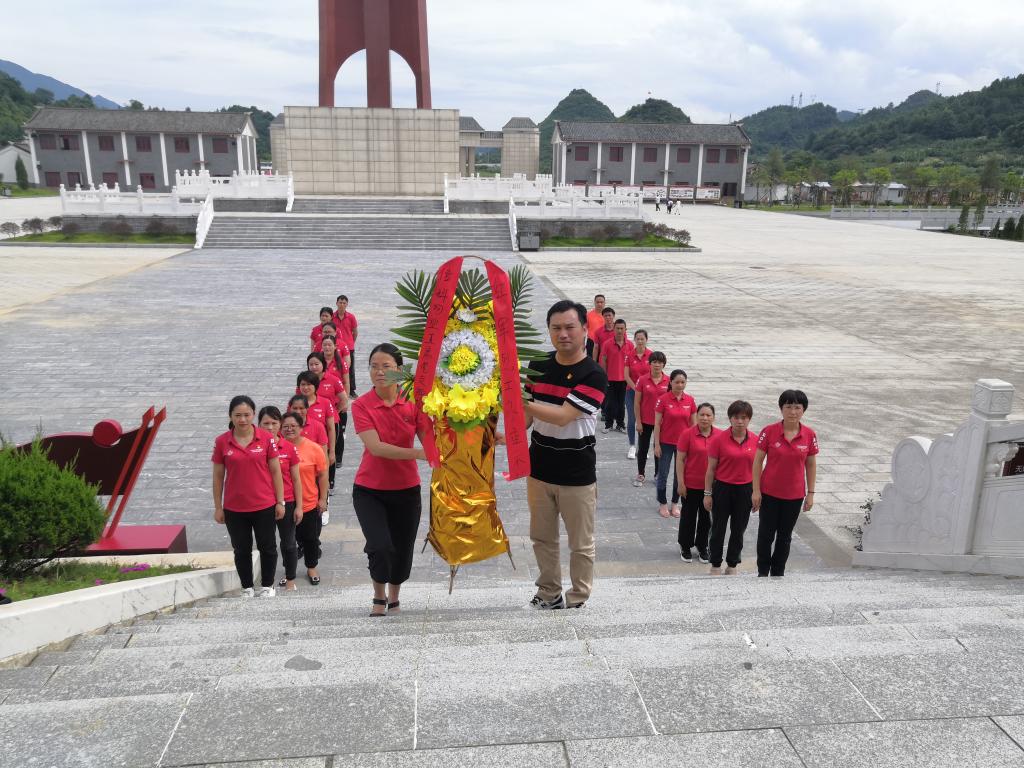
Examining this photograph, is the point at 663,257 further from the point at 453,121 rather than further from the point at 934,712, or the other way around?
the point at 934,712

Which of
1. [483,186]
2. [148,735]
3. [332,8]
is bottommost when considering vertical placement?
[148,735]

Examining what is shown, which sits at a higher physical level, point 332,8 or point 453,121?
point 332,8

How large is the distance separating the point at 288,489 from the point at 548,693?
2962mm

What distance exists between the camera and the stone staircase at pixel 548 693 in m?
2.36

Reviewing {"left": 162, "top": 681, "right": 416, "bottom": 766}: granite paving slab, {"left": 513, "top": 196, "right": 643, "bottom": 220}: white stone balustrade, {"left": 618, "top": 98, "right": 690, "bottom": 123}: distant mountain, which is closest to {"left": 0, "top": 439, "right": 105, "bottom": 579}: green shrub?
{"left": 162, "top": 681, "right": 416, "bottom": 766}: granite paving slab

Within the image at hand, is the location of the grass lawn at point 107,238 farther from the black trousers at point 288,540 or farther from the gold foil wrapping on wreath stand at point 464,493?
the gold foil wrapping on wreath stand at point 464,493

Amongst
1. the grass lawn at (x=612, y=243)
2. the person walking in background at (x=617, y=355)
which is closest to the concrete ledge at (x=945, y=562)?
the person walking in background at (x=617, y=355)

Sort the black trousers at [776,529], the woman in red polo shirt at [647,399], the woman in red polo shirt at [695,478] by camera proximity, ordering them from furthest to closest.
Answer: the woman in red polo shirt at [647,399], the woman in red polo shirt at [695,478], the black trousers at [776,529]

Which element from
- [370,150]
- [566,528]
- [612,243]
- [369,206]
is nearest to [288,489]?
[566,528]

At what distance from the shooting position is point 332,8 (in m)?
32.3

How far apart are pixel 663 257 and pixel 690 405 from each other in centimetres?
2119

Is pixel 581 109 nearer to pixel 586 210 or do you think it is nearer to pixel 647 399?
pixel 586 210

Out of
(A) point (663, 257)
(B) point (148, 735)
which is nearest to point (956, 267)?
(A) point (663, 257)

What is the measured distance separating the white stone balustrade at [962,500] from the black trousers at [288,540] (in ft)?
14.1
